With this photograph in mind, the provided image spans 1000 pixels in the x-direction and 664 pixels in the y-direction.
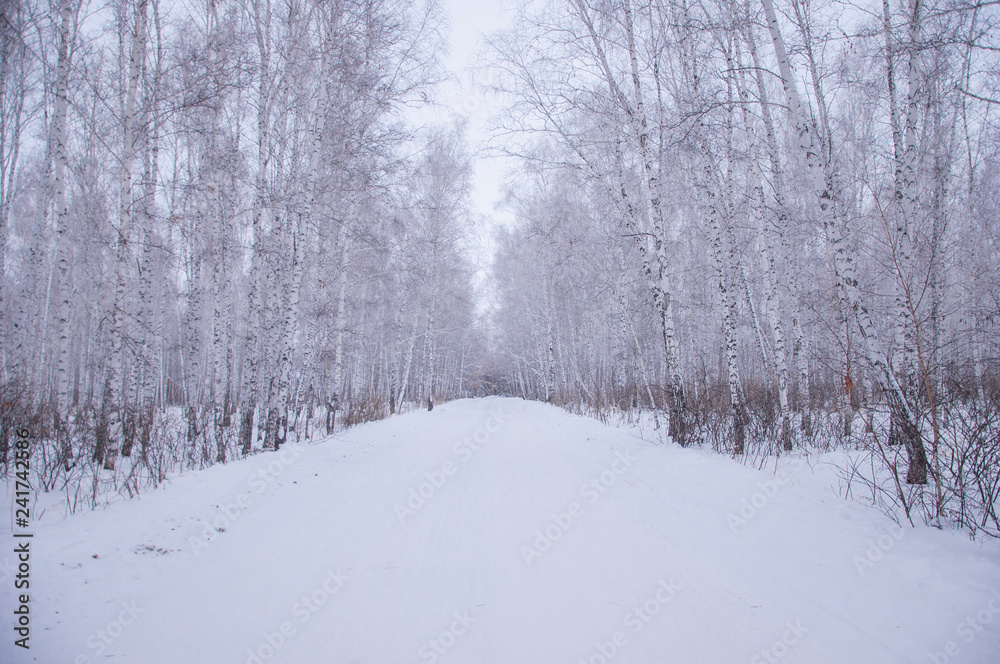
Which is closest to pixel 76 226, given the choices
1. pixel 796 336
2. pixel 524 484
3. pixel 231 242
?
pixel 231 242

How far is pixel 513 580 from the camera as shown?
2.55 m

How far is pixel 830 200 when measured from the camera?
4.04m

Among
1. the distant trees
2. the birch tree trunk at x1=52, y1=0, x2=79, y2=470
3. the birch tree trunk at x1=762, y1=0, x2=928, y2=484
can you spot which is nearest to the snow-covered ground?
the birch tree trunk at x1=762, y1=0, x2=928, y2=484

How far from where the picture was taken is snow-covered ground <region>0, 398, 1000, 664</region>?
1921 millimetres

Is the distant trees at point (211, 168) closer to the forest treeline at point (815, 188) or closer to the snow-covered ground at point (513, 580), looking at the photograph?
the snow-covered ground at point (513, 580)

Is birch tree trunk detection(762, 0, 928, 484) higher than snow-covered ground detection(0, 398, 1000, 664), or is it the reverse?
birch tree trunk detection(762, 0, 928, 484)

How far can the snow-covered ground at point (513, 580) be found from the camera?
6.30ft

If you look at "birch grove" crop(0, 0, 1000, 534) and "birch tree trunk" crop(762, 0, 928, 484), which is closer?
"birch tree trunk" crop(762, 0, 928, 484)

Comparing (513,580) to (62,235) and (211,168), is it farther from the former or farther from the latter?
(211,168)

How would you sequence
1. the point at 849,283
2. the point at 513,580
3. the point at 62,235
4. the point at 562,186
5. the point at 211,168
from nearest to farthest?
the point at 513,580, the point at 849,283, the point at 62,235, the point at 211,168, the point at 562,186

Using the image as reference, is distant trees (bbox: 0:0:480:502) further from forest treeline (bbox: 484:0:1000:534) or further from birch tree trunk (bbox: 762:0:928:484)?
birch tree trunk (bbox: 762:0:928:484)

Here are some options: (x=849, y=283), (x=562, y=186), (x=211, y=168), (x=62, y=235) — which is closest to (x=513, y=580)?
(x=849, y=283)

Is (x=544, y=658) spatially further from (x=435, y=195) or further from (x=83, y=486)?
(x=435, y=195)

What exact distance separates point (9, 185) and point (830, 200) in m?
15.9
